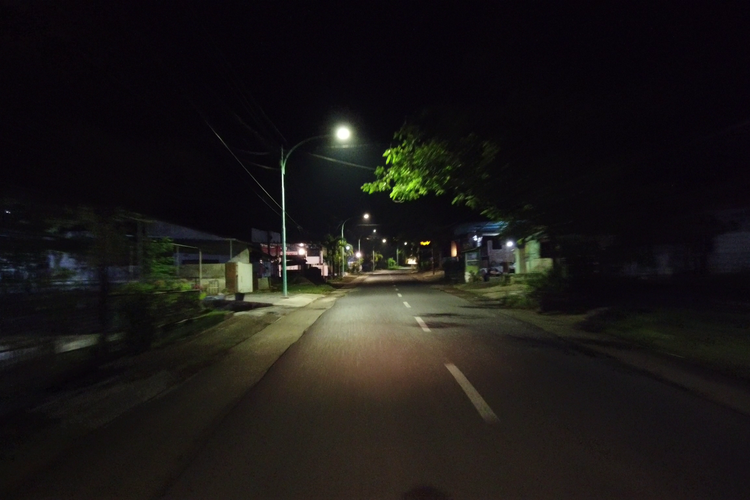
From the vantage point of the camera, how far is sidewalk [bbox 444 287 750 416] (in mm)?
6766

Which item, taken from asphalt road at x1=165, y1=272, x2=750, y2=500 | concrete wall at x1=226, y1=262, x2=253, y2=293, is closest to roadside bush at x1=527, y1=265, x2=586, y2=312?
asphalt road at x1=165, y1=272, x2=750, y2=500

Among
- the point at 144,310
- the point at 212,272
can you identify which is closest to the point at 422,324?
the point at 144,310

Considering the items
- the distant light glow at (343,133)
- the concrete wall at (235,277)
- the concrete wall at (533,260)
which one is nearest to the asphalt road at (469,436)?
the distant light glow at (343,133)

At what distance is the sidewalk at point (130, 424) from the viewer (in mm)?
4484

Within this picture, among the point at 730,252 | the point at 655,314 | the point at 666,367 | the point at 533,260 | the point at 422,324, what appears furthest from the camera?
the point at 533,260

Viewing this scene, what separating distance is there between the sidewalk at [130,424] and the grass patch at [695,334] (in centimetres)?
720

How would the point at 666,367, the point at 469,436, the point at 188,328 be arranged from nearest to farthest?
the point at 469,436
the point at 666,367
the point at 188,328

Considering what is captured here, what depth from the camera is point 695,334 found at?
1055cm

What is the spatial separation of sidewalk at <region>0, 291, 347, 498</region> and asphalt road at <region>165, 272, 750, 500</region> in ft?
1.02

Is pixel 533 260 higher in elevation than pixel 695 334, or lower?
higher

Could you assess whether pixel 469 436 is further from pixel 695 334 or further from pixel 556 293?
pixel 556 293

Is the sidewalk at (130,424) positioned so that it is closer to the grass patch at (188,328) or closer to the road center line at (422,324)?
the grass patch at (188,328)

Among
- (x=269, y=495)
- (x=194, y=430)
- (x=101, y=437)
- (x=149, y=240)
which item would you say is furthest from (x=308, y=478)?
(x=149, y=240)

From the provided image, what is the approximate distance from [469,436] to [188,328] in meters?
9.75
